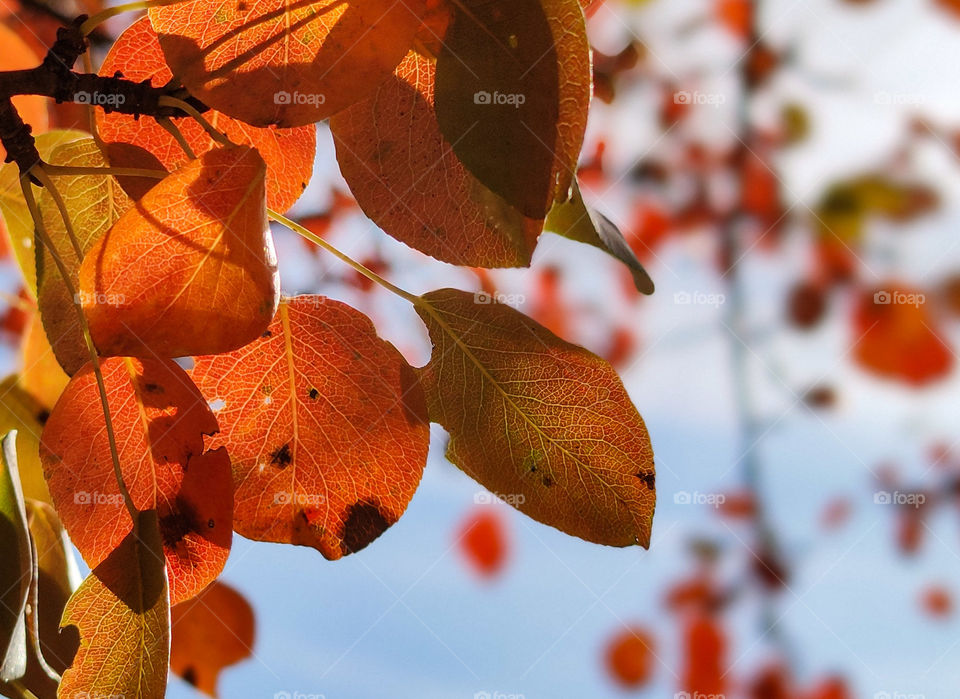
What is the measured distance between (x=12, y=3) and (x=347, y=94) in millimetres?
872

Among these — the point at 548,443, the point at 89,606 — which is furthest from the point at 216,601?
the point at 548,443

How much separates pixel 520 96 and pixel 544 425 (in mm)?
185

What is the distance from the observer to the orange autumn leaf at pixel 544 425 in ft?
1.44

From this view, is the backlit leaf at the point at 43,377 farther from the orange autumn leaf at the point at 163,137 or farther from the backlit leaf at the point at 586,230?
the backlit leaf at the point at 586,230

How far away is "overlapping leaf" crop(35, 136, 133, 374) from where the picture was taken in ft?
1.55

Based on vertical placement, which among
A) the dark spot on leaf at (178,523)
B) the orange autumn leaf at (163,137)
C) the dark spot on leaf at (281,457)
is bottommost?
the dark spot on leaf at (178,523)

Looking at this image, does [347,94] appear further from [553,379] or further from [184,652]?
[184,652]

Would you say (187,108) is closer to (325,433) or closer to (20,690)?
(325,433)

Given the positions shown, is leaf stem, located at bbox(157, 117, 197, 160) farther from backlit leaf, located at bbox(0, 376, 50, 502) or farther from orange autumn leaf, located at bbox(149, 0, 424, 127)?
backlit leaf, located at bbox(0, 376, 50, 502)

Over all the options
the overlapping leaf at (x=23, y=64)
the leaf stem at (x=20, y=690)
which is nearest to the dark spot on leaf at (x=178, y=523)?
the leaf stem at (x=20, y=690)

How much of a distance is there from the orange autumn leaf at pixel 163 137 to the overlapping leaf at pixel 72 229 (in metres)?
0.02

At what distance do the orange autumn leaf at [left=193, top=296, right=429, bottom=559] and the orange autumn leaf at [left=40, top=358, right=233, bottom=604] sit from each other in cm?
3

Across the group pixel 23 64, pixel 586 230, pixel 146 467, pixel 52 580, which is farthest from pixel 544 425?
pixel 23 64

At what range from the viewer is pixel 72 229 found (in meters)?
0.47
